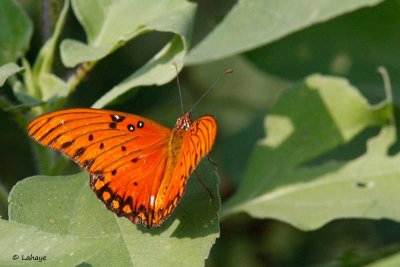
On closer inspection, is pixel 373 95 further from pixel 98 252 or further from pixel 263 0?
pixel 98 252

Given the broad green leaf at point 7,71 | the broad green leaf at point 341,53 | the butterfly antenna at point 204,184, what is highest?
the broad green leaf at point 7,71

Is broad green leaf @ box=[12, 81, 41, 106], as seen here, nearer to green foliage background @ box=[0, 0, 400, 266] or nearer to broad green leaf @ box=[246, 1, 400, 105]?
green foliage background @ box=[0, 0, 400, 266]

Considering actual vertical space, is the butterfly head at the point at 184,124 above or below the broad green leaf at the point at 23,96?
below

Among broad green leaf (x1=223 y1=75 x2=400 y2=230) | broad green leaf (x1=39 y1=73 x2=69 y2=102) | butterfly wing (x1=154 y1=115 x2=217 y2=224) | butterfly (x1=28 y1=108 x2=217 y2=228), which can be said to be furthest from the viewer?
broad green leaf (x1=223 y1=75 x2=400 y2=230)

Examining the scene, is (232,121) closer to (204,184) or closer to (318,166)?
(318,166)

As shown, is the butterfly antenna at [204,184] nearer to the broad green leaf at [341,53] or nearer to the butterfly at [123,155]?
the butterfly at [123,155]

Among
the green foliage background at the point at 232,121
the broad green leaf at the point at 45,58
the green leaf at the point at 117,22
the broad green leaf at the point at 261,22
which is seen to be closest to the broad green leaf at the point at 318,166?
the green foliage background at the point at 232,121

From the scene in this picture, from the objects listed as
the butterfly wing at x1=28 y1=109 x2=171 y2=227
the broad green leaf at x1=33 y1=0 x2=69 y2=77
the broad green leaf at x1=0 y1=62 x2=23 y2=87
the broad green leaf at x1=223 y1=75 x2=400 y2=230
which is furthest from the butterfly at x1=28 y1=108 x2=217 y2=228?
the broad green leaf at x1=223 y1=75 x2=400 y2=230

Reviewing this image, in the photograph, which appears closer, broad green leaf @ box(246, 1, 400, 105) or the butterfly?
the butterfly
